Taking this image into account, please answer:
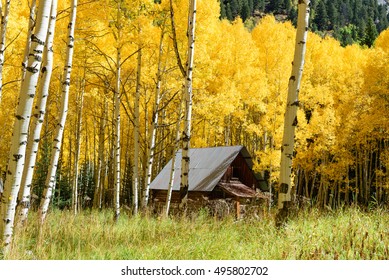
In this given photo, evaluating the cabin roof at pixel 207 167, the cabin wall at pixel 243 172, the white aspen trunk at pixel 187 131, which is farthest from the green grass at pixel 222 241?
the cabin wall at pixel 243 172

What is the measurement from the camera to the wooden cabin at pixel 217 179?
18.7m

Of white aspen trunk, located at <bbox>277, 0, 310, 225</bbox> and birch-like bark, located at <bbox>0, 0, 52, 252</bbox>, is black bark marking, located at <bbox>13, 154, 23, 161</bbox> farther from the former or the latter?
white aspen trunk, located at <bbox>277, 0, 310, 225</bbox>

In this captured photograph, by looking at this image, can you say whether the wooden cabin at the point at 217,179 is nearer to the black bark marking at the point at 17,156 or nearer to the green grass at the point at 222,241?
the green grass at the point at 222,241

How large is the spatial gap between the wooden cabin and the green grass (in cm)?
1092

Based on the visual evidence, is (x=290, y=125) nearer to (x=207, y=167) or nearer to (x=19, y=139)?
(x=19, y=139)

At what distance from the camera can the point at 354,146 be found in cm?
2730

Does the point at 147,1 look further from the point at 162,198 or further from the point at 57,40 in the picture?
the point at 162,198

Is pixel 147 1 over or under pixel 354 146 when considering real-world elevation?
over

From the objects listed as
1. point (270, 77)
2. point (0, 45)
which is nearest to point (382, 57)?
point (270, 77)

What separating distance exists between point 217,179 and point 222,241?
1288 cm

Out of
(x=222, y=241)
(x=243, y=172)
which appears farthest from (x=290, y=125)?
(x=243, y=172)

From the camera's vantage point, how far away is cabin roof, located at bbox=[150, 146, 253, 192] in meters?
18.8

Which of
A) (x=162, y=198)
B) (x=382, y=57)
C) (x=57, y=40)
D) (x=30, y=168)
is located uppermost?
(x=382, y=57)
